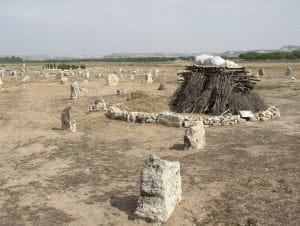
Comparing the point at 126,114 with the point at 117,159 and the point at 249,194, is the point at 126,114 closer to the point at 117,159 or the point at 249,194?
the point at 117,159

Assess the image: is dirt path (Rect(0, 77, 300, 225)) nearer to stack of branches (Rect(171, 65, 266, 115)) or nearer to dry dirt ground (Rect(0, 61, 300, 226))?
dry dirt ground (Rect(0, 61, 300, 226))

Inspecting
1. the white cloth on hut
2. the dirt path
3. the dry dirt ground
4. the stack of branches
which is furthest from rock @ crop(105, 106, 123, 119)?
the white cloth on hut

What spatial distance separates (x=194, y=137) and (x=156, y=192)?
4952 mm

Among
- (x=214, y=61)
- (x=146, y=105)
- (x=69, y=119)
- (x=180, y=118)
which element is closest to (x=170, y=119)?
(x=180, y=118)

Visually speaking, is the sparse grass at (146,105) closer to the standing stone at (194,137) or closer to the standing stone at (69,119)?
the standing stone at (69,119)

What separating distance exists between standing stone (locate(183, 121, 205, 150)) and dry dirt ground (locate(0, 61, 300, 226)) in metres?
0.31

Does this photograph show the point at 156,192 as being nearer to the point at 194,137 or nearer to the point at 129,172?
the point at 129,172

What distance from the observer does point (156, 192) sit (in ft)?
25.0

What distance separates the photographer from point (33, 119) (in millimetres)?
18688

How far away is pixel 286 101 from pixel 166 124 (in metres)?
9.59

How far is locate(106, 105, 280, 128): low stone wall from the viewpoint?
52.4 feet

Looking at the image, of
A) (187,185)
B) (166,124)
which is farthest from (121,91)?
(187,185)

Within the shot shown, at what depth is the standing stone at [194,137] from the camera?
1235 centimetres

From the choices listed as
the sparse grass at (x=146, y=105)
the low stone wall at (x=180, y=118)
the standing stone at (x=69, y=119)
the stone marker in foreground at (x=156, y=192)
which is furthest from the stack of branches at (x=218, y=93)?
the stone marker in foreground at (x=156, y=192)
